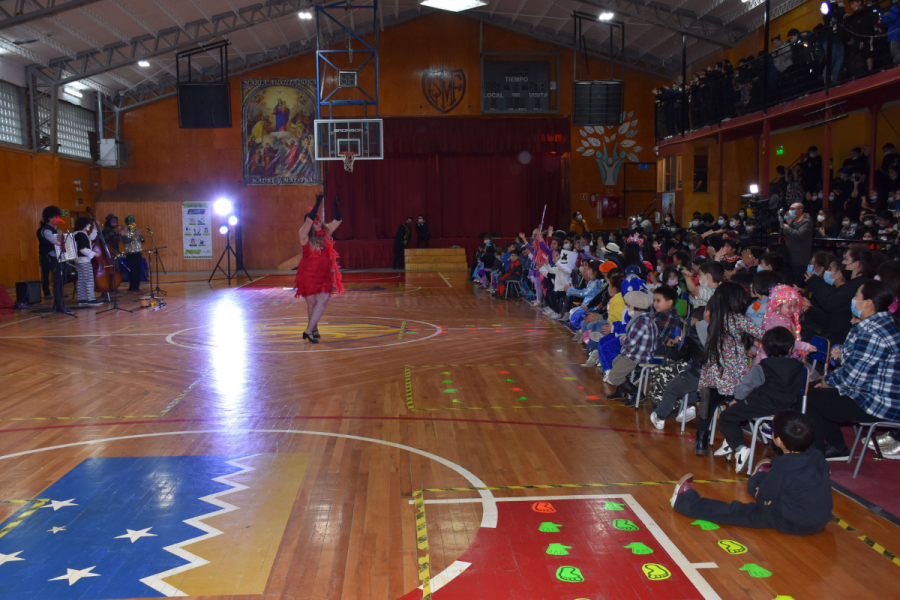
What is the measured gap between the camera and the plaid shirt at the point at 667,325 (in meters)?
6.09

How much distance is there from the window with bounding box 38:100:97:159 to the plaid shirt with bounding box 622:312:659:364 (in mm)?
16940

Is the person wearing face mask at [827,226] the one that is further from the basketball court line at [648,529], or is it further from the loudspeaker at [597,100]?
the basketball court line at [648,529]

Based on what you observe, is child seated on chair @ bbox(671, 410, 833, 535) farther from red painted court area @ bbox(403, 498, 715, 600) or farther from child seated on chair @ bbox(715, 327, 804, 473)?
child seated on chair @ bbox(715, 327, 804, 473)

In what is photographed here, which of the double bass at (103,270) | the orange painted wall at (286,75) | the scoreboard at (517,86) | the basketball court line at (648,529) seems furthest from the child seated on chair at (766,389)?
the orange painted wall at (286,75)

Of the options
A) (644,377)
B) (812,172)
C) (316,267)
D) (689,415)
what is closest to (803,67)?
(812,172)

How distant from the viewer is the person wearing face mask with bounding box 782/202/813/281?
377 inches

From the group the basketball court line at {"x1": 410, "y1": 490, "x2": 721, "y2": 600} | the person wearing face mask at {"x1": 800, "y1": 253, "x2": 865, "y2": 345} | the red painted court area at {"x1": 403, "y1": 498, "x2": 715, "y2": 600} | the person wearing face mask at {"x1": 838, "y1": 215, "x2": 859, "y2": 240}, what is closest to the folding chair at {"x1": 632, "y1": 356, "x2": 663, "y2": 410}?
the person wearing face mask at {"x1": 800, "y1": 253, "x2": 865, "y2": 345}

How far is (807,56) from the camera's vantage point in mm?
12906

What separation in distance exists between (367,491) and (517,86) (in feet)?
66.4

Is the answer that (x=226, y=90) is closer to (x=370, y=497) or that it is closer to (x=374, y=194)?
(x=374, y=194)

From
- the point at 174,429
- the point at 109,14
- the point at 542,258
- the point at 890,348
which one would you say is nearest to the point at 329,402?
the point at 174,429

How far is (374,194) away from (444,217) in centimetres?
242

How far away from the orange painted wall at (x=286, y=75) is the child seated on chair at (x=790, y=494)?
2026 cm

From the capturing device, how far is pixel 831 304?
6.29m
